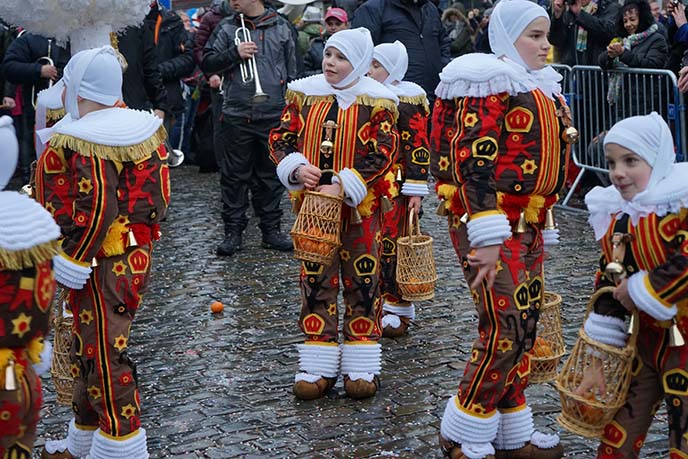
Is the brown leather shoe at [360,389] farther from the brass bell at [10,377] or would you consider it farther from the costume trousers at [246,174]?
the costume trousers at [246,174]

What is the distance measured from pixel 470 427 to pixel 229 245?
5264 millimetres

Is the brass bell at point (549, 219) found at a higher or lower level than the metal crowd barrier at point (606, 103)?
higher

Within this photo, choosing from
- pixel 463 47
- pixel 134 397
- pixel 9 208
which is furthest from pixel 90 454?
pixel 463 47

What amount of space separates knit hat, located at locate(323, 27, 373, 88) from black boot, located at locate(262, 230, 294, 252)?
3917 mm

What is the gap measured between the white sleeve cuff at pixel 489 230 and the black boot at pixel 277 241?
17.9 feet

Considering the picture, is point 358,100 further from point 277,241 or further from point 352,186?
point 277,241

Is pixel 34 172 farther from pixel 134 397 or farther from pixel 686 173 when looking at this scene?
pixel 686 173

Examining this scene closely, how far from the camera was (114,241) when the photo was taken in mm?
5004

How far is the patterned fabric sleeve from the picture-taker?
4.82 metres

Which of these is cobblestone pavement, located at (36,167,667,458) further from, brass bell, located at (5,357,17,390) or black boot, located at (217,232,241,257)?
brass bell, located at (5,357,17,390)

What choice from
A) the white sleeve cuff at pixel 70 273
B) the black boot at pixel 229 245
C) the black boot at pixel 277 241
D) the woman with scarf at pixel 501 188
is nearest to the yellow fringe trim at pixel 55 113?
the white sleeve cuff at pixel 70 273

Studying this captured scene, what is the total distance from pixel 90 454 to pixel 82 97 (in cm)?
168

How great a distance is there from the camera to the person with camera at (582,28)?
454 inches

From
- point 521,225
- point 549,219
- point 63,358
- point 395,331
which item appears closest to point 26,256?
point 63,358
